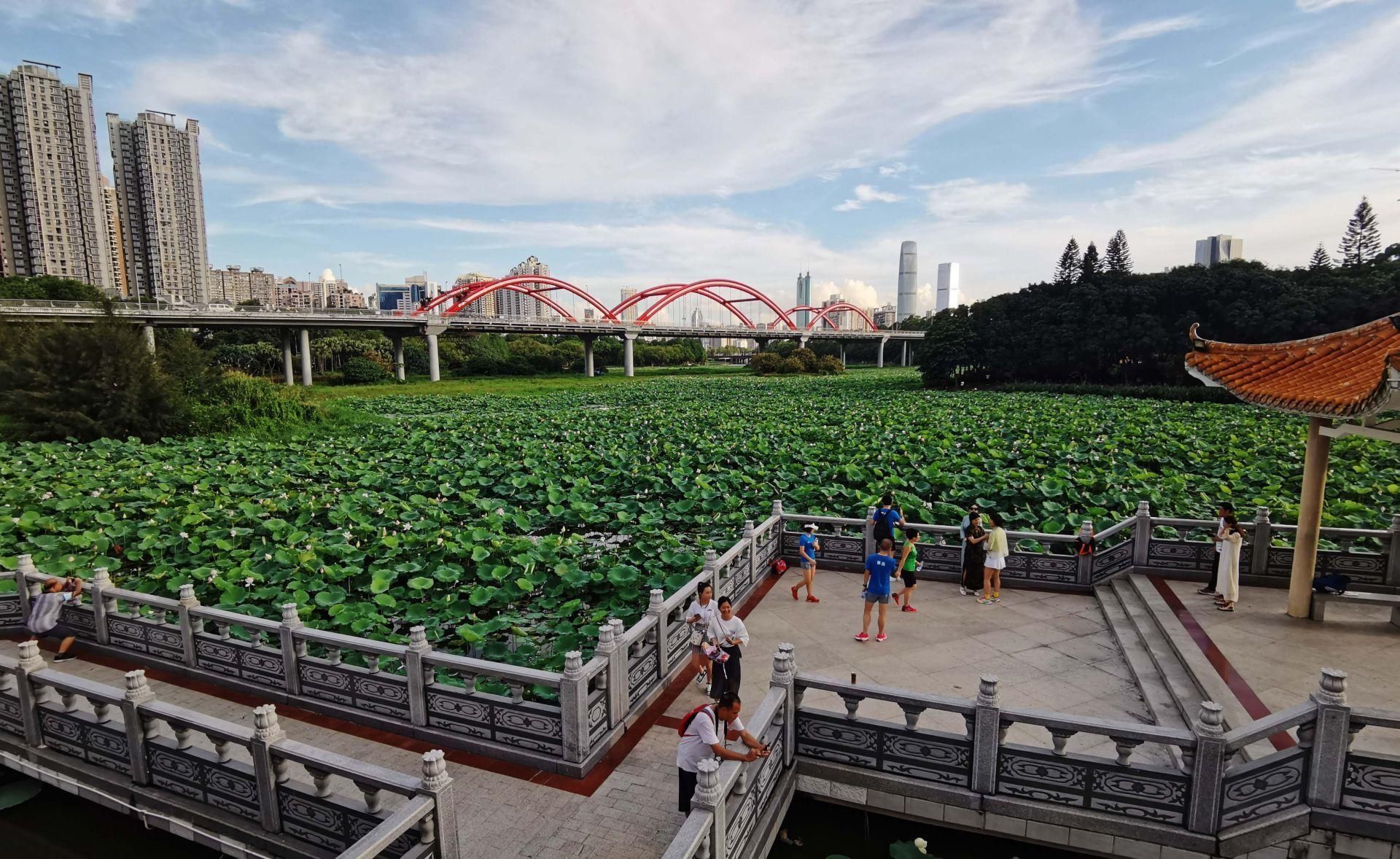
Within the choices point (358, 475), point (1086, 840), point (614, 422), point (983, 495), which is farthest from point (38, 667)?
point (614, 422)

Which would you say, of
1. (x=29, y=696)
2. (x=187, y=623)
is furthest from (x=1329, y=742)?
(x=29, y=696)

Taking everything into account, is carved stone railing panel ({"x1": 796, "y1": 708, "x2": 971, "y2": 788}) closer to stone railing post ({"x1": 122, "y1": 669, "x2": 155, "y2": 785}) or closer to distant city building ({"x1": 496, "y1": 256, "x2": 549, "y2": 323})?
stone railing post ({"x1": 122, "y1": 669, "x2": 155, "y2": 785})

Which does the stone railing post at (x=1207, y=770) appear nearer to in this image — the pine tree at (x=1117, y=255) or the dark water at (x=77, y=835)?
the dark water at (x=77, y=835)

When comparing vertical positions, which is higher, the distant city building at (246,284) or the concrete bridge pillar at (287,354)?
the distant city building at (246,284)

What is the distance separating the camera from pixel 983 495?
12812 mm

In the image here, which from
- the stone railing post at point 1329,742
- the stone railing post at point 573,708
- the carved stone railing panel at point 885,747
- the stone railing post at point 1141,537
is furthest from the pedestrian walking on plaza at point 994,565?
the stone railing post at point 573,708

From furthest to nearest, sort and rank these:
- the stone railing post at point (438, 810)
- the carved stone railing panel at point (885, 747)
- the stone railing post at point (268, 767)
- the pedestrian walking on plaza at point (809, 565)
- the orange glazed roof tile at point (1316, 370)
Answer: the pedestrian walking on plaza at point (809, 565) < the orange glazed roof tile at point (1316, 370) < the carved stone railing panel at point (885, 747) < the stone railing post at point (268, 767) < the stone railing post at point (438, 810)

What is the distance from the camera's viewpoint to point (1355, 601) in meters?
7.16

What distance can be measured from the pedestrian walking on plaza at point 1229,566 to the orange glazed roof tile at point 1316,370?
1519 mm

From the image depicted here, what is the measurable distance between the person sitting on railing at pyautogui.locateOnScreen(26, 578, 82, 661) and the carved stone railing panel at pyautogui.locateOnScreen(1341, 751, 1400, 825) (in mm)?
11667

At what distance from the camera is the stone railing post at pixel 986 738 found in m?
4.73

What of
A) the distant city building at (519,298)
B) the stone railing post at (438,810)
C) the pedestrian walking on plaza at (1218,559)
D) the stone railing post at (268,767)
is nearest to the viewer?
the stone railing post at (438,810)

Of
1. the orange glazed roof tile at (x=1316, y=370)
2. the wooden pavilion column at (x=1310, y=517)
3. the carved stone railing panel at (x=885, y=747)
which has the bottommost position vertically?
the carved stone railing panel at (x=885, y=747)

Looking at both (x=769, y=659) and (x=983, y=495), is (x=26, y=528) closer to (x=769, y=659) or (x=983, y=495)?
(x=769, y=659)
